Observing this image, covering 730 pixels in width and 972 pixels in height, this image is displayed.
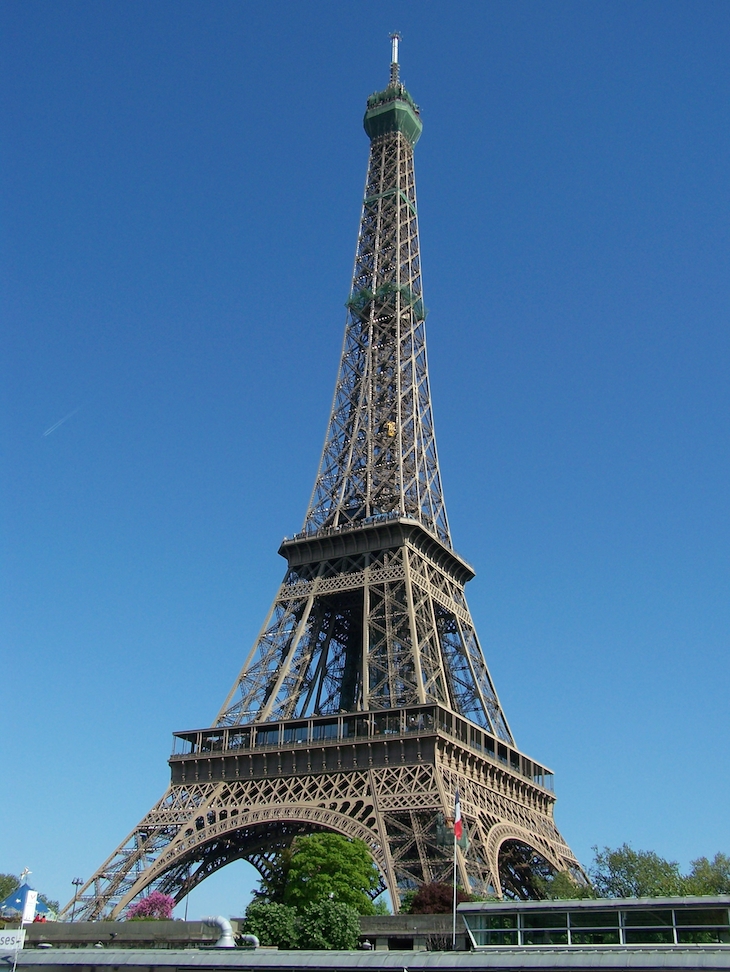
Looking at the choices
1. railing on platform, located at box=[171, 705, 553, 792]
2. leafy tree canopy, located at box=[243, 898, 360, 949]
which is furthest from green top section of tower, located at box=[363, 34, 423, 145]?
leafy tree canopy, located at box=[243, 898, 360, 949]

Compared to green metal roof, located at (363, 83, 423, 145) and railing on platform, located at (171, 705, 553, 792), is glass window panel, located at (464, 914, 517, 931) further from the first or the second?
green metal roof, located at (363, 83, 423, 145)

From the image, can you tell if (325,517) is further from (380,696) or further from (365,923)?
(365,923)

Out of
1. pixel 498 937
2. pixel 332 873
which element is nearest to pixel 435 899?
pixel 332 873

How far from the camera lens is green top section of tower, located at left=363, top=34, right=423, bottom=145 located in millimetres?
99500

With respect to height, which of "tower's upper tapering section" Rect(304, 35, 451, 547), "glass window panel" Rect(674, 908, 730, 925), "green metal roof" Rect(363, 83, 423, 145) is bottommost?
"glass window panel" Rect(674, 908, 730, 925)

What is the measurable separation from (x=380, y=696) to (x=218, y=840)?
13.4 metres

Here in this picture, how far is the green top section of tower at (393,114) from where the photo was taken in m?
99.5

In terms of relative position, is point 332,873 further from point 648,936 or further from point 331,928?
point 648,936

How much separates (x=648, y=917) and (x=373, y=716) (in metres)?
31.3

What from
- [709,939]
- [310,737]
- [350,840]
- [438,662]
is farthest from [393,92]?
[709,939]

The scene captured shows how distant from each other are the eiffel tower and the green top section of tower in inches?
767

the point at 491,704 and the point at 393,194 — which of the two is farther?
the point at 393,194

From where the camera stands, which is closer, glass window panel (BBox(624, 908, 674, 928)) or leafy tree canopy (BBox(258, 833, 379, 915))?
glass window panel (BBox(624, 908, 674, 928))

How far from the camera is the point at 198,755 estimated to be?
65.9 m
